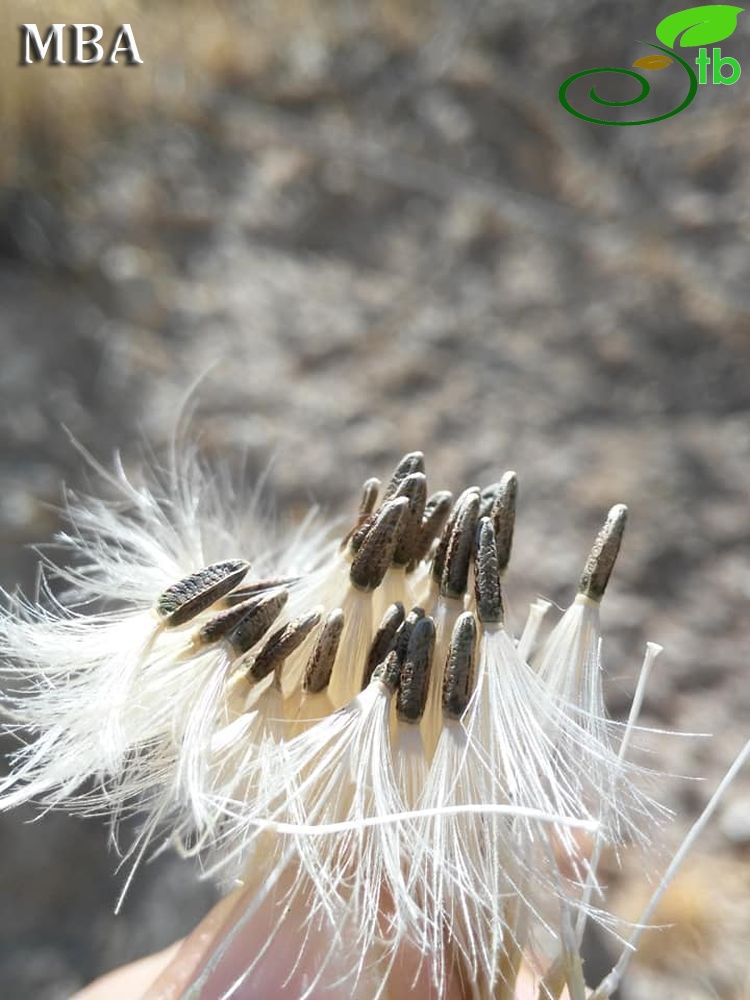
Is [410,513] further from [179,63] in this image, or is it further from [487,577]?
[179,63]

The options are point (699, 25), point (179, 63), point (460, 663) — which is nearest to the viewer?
point (460, 663)

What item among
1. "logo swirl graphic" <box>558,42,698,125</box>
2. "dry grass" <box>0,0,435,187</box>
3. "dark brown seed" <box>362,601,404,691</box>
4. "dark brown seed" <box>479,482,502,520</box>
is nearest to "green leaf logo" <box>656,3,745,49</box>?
"logo swirl graphic" <box>558,42,698,125</box>

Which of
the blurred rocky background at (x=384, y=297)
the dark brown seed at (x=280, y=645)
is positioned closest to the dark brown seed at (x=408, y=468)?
the dark brown seed at (x=280, y=645)

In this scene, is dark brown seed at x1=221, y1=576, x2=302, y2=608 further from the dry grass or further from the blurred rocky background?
the dry grass

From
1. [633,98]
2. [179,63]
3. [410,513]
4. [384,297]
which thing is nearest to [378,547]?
[410,513]

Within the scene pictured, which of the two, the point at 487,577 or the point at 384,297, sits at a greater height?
the point at 384,297

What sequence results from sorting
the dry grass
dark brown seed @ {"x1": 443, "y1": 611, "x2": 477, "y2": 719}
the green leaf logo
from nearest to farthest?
dark brown seed @ {"x1": 443, "y1": 611, "x2": 477, "y2": 719} < the green leaf logo < the dry grass

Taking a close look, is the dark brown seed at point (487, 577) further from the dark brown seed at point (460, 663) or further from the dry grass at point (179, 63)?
the dry grass at point (179, 63)
